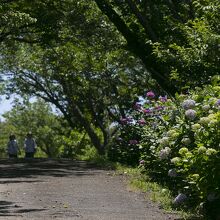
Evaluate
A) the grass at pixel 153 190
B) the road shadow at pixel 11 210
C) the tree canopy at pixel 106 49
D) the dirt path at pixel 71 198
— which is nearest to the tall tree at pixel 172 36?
the tree canopy at pixel 106 49

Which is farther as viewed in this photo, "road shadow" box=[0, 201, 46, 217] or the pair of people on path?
the pair of people on path

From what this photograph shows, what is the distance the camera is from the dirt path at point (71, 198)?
29.5ft

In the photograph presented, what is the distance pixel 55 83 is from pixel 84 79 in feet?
27.0

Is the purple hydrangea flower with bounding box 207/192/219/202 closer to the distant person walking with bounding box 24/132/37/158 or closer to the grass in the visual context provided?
the grass

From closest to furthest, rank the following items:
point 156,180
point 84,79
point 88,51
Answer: point 156,180
point 88,51
point 84,79

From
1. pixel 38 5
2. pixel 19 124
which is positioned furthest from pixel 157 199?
pixel 19 124

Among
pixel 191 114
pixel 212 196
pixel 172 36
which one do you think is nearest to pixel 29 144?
pixel 172 36

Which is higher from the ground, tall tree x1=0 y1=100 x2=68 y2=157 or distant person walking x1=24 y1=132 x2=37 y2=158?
tall tree x1=0 y1=100 x2=68 y2=157

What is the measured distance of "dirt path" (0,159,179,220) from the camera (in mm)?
8977

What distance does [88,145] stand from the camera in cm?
3969

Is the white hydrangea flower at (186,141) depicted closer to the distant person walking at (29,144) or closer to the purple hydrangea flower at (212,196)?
the purple hydrangea flower at (212,196)

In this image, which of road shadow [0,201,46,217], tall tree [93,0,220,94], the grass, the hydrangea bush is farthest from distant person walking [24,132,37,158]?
road shadow [0,201,46,217]

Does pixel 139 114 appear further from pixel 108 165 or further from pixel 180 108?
pixel 180 108

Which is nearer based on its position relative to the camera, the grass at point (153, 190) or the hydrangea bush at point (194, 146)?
the hydrangea bush at point (194, 146)
